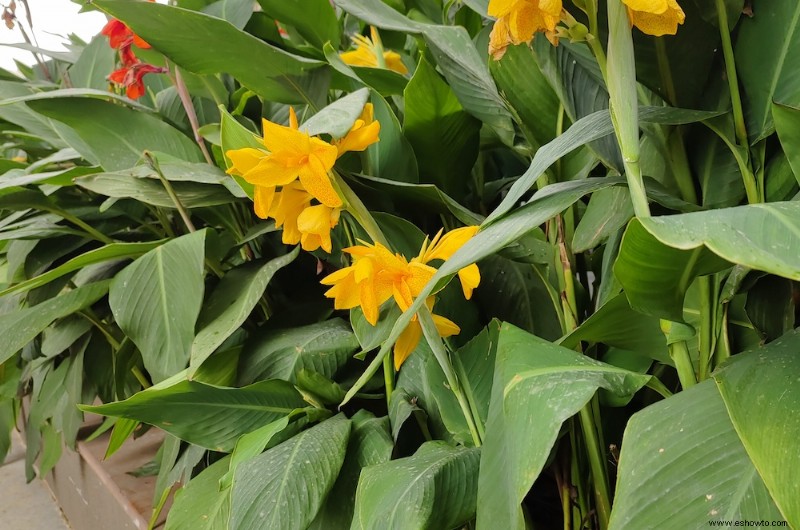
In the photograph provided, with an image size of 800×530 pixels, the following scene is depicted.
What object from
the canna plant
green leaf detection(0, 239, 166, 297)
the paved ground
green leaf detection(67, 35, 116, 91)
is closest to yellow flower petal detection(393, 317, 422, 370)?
the canna plant

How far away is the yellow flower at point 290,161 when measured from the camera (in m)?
0.41

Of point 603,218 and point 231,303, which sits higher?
point 603,218

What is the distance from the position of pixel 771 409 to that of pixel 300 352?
0.41m

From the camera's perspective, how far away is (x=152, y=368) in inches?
24.5

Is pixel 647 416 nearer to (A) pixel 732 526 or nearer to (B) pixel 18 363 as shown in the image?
(A) pixel 732 526

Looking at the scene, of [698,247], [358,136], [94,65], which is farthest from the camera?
[94,65]

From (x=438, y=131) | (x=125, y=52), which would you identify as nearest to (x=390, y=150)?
(x=438, y=131)

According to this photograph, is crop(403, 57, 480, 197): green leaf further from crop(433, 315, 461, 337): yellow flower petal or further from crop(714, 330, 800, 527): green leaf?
crop(714, 330, 800, 527): green leaf

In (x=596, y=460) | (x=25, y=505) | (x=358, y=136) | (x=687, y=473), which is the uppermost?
(x=358, y=136)

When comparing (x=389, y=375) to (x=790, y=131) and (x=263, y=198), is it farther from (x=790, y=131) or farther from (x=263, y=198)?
(x=790, y=131)

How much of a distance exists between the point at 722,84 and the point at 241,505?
0.46m

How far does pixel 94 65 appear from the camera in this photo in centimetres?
106

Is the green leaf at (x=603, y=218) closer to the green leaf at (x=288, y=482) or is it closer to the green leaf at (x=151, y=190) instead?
the green leaf at (x=288, y=482)

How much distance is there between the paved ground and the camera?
1.43m
